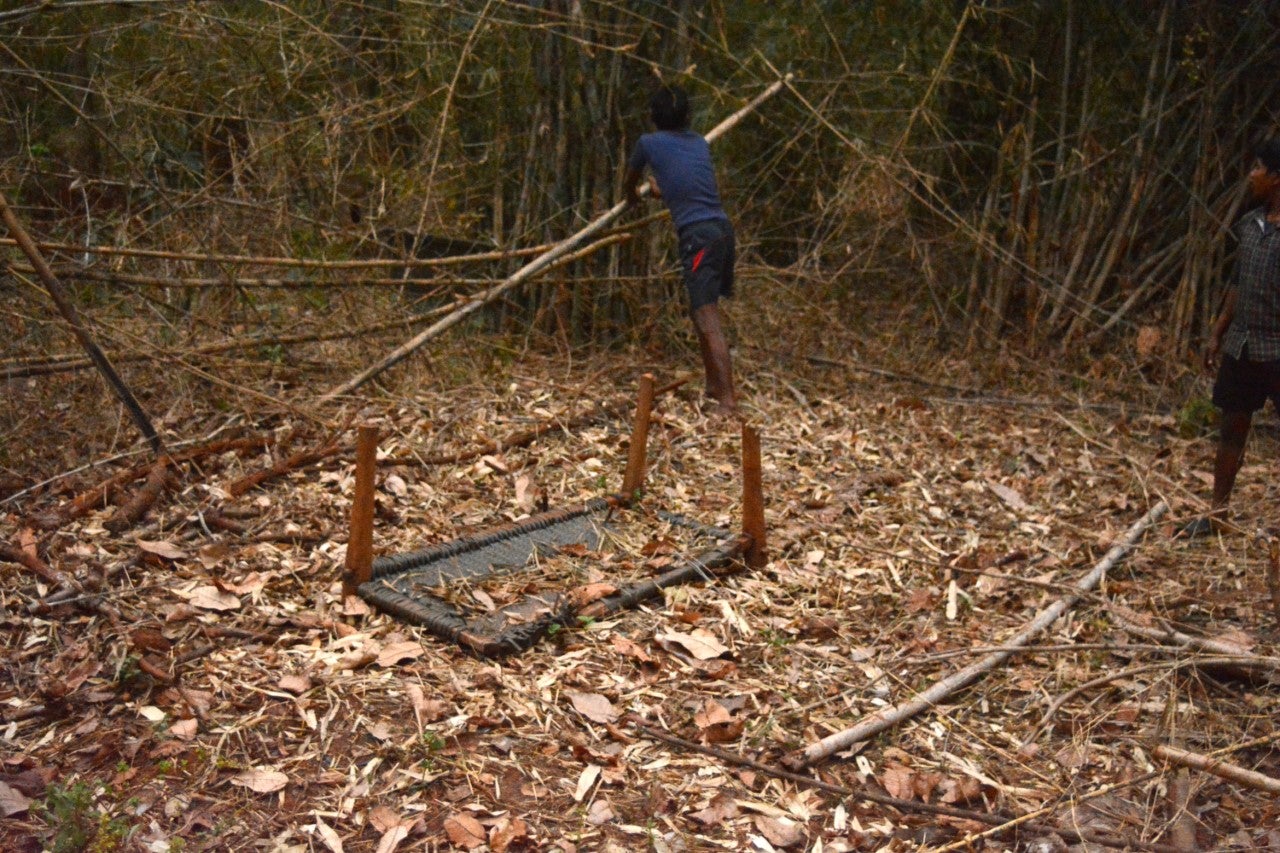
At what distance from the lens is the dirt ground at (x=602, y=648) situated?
2.84 m

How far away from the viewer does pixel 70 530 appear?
3975 millimetres

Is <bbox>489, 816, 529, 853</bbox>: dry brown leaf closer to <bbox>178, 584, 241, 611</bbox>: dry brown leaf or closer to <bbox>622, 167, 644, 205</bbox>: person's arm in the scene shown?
<bbox>178, 584, 241, 611</bbox>: dry brown leaf

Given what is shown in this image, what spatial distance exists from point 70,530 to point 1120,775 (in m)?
3.27

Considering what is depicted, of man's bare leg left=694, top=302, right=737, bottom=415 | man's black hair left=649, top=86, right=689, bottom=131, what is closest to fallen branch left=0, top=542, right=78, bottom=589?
man's bare leg left=694, top=302, right=737, bottom=415

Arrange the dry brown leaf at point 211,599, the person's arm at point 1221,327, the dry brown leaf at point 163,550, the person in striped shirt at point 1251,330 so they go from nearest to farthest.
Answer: the dry brown leaf at point 211,599 → the dry brown leaf at point 163,550 → the person in striped shirt at point 1251,330 → the person's arm at point 1221,327

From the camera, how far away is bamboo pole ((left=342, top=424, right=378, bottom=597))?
3.48 metres

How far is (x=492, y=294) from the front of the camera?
5664 millimetres

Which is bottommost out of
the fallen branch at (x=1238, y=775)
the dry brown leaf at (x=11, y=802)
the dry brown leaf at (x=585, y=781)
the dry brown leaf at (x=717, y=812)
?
the dry brown leaf at (x=11, y=802)

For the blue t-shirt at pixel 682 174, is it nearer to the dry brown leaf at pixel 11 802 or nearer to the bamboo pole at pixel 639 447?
the bamboo pole at pixel 639 447

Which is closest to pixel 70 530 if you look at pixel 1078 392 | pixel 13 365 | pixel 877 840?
pixel 13 365

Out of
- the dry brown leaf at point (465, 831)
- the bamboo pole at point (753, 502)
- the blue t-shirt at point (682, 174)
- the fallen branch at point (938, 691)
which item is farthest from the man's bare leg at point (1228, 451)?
the dry brown leaf at point (465, 831)

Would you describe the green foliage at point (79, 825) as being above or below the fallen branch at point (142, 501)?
below

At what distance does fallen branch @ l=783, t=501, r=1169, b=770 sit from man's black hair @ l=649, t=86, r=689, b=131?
2795mm

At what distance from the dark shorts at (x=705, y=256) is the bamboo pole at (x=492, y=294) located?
15.7 inches
